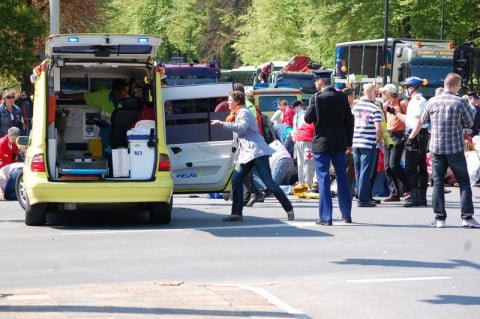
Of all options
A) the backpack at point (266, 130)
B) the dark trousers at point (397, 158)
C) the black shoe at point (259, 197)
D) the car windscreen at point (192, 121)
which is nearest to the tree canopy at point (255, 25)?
the backpack at point (266, 130)

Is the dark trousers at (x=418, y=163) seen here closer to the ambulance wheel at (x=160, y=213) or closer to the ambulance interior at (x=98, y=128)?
the ambulance interior at (x=98, y=128)

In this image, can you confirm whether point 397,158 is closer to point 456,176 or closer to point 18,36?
point 456,176

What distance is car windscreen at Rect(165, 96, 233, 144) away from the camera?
14609 millimetres

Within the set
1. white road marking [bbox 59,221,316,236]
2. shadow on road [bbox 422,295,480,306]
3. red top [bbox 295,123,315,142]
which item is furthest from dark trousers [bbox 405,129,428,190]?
shadow on road [bbox 422,295,480,306]

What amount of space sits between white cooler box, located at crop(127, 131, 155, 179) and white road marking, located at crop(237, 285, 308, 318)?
4511mm

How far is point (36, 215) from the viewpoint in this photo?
13.2m

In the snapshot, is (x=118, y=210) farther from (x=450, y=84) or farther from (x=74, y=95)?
(x=450, y=84)

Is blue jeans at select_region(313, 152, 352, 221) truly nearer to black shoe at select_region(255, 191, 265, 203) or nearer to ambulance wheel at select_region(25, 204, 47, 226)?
black shoe at select_region(255, 191, 265, 203)

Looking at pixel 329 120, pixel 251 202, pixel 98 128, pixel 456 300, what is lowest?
pixel 251 202

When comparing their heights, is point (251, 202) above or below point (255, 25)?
below

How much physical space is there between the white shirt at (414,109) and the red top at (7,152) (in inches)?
254

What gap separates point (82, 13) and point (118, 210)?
2847cm

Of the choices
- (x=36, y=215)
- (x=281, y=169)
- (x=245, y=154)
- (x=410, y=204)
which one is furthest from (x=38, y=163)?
(x=281, y=169)

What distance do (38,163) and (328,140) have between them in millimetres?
3508
